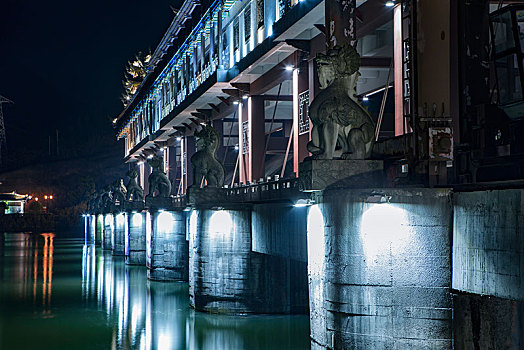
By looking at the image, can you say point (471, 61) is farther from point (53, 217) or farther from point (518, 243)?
point (53, 217)

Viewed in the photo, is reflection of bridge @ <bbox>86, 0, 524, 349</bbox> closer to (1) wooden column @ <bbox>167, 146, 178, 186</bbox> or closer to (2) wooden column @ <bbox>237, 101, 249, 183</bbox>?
(2) wooden column @ <bbox>237, 101, 249, 183</bbox>

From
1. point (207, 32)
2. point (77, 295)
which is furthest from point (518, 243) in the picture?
point (207, 32)

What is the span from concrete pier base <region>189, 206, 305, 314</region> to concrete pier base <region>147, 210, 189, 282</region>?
11.2 m

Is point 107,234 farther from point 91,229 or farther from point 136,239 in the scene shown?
point 136,239

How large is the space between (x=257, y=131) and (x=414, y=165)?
60.7 ft

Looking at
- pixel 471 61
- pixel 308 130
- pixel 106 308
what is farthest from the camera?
pixel 106 308

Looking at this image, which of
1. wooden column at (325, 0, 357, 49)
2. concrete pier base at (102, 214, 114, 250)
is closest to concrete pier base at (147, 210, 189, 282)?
wooden column at (325, 0, 357, 49)

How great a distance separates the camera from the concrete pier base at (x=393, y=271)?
40.1 ft

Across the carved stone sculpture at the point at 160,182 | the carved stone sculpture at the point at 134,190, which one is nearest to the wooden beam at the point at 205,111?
the carved stone sculpture at the point at 160,182

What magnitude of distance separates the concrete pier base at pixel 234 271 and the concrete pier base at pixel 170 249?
11179 millimetres

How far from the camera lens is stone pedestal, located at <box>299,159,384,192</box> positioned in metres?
13.6

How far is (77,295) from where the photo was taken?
33438 millimetres

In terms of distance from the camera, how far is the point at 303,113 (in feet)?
83.1

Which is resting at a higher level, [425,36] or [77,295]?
[425,36]
